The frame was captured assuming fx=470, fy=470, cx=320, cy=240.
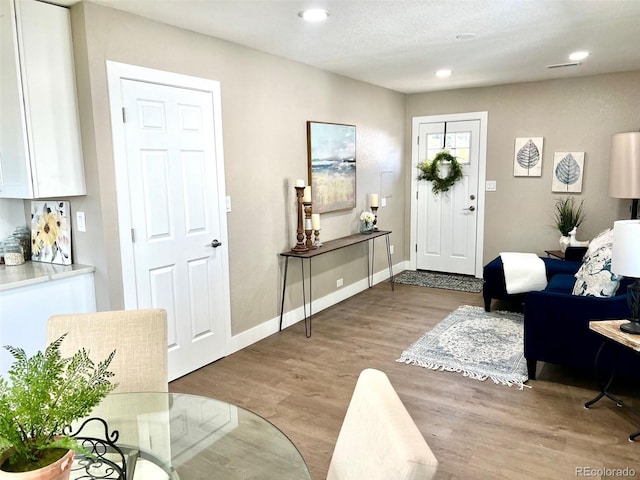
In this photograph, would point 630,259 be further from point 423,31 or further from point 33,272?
point 33,272

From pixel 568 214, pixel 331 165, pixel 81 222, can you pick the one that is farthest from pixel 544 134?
pixel 81 222

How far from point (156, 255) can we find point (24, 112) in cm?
111

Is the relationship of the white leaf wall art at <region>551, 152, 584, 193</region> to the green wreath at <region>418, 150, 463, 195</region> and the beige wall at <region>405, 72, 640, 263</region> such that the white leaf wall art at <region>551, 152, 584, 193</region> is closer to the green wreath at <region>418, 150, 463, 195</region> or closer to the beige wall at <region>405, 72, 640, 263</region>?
the beige wall at <region>405, 72, 640, 263</region>

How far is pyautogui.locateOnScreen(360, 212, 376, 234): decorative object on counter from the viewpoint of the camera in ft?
17.3

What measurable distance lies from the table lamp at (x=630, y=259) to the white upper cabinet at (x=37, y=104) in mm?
3029

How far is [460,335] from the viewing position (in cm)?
407

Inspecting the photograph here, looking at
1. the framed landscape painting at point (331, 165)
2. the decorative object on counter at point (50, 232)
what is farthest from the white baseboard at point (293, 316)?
the decorative object on counter at point (50, 232)

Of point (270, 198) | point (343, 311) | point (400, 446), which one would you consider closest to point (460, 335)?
point (343, 311)

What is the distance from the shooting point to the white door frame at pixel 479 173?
230 inches

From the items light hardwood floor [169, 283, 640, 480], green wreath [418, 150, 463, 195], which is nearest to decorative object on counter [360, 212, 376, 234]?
green wreath [418, 150, 463, 195]

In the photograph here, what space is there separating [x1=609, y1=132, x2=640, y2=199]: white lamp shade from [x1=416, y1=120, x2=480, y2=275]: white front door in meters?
1.61

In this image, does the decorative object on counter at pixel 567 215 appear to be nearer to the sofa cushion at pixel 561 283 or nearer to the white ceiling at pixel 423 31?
the sofa cushion at pixel 561 283

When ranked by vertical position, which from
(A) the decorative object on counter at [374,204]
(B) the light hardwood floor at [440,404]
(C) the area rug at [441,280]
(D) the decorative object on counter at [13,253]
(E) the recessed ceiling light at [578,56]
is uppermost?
(E) the recessed ceiling light at [578,56]

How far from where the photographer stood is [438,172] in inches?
241
